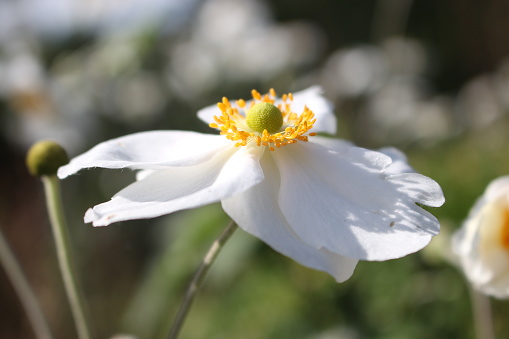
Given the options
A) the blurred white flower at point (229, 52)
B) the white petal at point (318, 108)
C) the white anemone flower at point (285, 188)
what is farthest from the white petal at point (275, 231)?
the blurred white flower at point (229, 52)

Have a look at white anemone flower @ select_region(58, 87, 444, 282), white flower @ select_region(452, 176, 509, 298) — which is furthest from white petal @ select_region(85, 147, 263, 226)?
white flower @ select_region(452, 176, 509, 298)

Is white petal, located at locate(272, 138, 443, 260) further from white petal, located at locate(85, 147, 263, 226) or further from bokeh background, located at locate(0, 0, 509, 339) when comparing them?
bokeh background, located at locate(0, 0, 509, 339)

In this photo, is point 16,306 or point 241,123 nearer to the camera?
point 241,123

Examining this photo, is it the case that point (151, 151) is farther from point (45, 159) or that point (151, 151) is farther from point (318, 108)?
point (318, 108)

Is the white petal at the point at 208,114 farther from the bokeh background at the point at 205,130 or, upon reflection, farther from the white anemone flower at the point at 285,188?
the bokeh background at the point at 205,130

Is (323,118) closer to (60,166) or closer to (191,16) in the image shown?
(60,166)

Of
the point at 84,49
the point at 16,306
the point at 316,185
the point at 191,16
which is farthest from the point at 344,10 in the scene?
the point at 316,185
